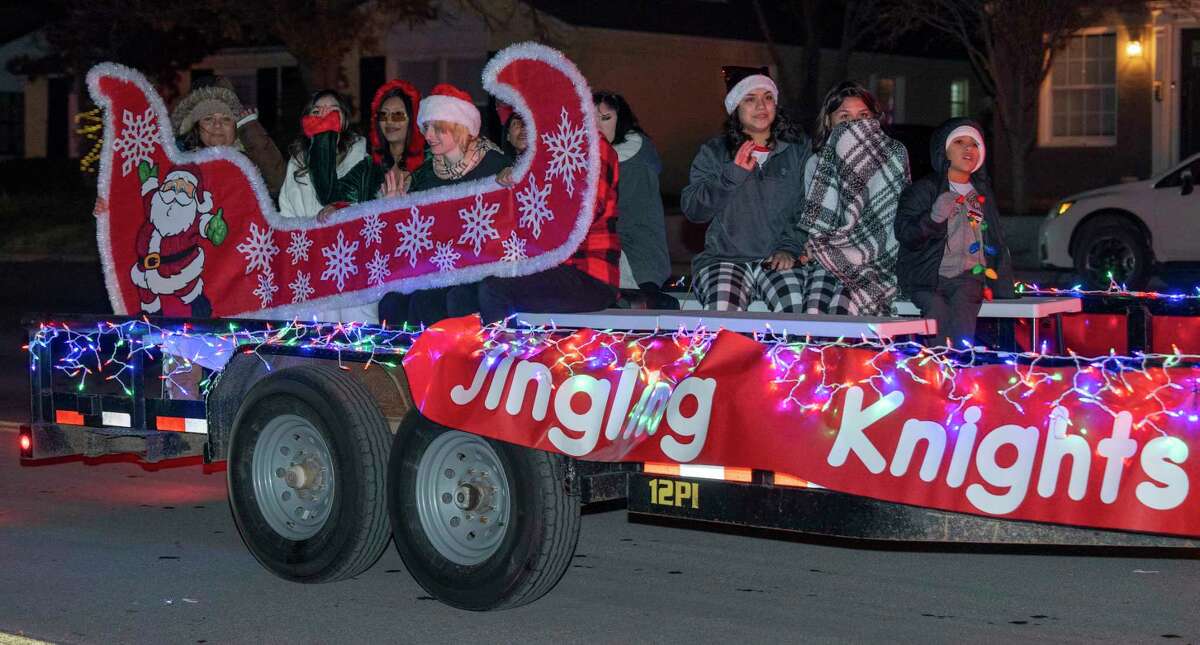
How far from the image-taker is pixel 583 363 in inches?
235

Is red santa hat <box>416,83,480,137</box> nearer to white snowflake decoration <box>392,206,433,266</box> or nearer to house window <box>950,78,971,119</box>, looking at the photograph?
white snowflake decoration <box>392,206,433,266</box>

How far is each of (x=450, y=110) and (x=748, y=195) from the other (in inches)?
53.7

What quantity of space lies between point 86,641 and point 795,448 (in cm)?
254

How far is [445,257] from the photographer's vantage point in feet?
23.5

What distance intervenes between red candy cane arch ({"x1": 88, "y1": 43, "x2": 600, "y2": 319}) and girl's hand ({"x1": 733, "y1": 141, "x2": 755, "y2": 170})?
109cm

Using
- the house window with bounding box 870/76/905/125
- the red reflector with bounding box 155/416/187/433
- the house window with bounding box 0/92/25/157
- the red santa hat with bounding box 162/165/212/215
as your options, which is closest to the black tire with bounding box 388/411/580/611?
the red reflector with bounding box 155/416/187/433

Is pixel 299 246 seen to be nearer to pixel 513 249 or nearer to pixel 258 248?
pixel 258 248

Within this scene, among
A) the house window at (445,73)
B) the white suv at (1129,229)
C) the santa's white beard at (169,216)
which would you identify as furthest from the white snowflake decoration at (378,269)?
the house window at (445,73)

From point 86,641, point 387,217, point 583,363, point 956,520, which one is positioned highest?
point 387,217

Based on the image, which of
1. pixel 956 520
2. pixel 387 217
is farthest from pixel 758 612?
pixel 387 217

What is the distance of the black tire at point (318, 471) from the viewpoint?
6457 millimetres

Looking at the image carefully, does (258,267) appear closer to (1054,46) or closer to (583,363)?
(583,363)

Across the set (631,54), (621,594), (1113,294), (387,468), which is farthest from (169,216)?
(631,54)

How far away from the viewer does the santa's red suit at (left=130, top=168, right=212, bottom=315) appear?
8000 millimetres
